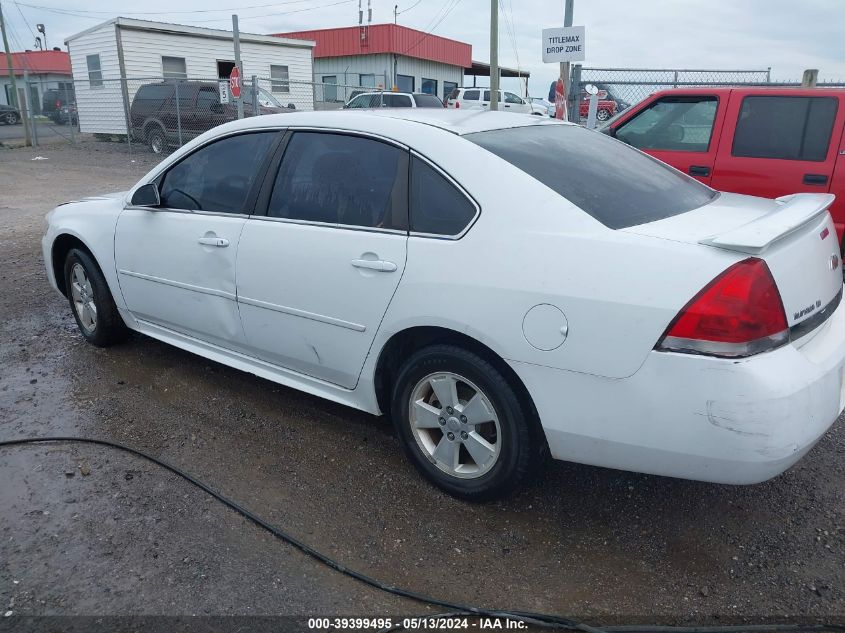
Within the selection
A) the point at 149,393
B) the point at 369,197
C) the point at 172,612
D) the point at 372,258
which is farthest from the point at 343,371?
the point at 149,393

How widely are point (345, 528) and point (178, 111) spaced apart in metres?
17.3

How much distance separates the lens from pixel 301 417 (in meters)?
3.92

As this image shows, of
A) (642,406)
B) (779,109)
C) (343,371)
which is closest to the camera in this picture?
(642,406)

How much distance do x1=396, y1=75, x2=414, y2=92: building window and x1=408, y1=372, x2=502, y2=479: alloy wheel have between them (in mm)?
34867

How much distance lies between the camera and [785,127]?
5.94m

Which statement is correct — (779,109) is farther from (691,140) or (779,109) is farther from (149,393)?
(149,393)

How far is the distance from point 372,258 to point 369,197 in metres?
0.32

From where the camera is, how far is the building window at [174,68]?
74.0ft

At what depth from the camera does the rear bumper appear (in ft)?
7.53

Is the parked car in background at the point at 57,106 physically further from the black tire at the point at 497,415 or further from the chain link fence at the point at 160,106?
the black tire at the point at 497,415

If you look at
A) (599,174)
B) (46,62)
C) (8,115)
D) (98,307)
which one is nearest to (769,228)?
(599,174)

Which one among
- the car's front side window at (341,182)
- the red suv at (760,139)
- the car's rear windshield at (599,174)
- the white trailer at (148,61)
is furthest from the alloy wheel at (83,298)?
the white trailer at (148,61)

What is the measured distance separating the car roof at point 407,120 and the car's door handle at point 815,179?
311 cm

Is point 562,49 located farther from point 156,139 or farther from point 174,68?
point 174,68
